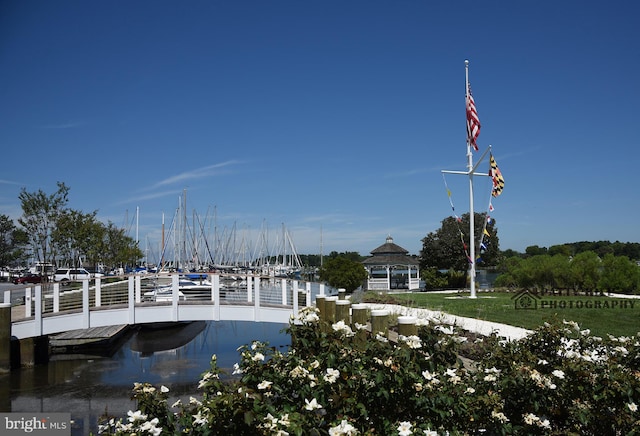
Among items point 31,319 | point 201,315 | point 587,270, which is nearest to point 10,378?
point 31,319

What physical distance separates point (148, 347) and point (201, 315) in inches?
169

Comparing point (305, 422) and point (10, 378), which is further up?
point (305, 422)

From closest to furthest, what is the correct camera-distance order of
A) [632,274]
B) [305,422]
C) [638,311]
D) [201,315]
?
[305,422]
[638,311]
[201,315]
[632,274]

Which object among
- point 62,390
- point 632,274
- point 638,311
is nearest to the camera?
point 62,390

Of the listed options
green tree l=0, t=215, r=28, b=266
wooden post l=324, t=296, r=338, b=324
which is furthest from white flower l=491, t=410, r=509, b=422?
green tree l=0, t=215, r=28, b=266

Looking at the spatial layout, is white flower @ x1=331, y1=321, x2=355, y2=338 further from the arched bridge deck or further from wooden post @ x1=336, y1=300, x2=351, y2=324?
the arched bridge deck

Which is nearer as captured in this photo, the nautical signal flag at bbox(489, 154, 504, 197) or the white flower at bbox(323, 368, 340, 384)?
the white flower at bbox(323, 368, 340, 384)

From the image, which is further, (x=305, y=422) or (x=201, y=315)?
(x=201, y=315)

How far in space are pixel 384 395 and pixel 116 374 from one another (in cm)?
1300

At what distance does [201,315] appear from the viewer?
54.2 ft

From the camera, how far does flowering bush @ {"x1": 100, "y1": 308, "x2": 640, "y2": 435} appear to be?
3508 millimetres

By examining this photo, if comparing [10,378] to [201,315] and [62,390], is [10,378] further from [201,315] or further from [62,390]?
[201,315]

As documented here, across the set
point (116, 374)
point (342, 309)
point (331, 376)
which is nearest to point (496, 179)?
point (342, 309)

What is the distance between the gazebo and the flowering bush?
28900 millimetres
